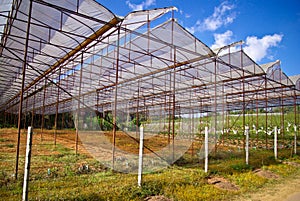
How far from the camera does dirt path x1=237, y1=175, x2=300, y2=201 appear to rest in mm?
5664

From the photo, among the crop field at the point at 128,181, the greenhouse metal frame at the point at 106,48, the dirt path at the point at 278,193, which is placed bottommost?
the dirt path at the point at 278,193

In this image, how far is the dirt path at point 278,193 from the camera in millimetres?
5664

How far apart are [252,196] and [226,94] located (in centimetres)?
1229

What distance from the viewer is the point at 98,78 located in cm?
1462

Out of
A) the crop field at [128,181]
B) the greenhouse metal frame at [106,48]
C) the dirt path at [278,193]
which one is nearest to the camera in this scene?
the crop field at [128,181]

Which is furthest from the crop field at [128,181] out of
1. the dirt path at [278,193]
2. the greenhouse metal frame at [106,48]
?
the greenhouse metal frame at [106,48]

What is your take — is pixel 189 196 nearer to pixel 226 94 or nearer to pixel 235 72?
pixel 235 72

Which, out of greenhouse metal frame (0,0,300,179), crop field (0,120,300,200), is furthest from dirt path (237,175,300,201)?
greenhouse metal frame (0,0,300,179)

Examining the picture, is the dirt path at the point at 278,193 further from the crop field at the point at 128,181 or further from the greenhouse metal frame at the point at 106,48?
the greenhouse metal frame at the point at 106,48

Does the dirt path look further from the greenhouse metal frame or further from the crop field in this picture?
the greenhouse metal frame

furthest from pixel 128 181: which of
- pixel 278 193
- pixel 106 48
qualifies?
pixel 106 48

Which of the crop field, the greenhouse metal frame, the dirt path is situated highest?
the greenhouse metal frame

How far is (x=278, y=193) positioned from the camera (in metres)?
6.15

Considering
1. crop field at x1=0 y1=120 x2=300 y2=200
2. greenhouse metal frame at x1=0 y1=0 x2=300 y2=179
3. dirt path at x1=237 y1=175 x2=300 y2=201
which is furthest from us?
greenhouse metal frame at x1=0 y1=0 x2=300 y2=179
